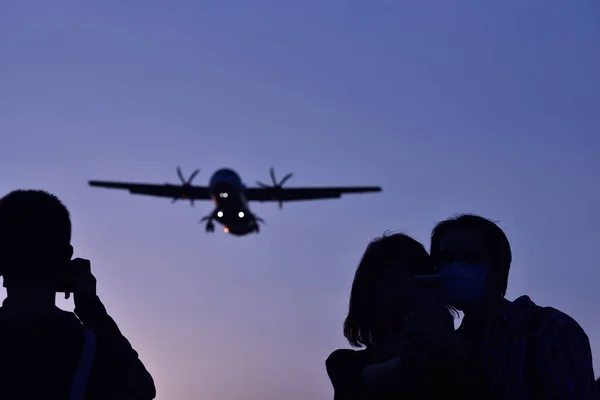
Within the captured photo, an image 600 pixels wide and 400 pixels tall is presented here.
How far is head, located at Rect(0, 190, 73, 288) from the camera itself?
3.30m

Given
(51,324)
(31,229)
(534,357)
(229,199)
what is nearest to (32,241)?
(31,229)

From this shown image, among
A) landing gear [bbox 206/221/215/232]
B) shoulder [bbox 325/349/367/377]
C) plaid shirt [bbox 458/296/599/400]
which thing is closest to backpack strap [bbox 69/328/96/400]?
shoulder [bbox 325/349/367/377]

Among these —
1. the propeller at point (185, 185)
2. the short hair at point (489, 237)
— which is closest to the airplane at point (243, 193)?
the propeller at point (185, 185)

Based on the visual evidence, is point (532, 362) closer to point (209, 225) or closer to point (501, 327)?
point (501, 327)

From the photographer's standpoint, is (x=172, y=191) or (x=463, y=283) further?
(x=172, y=191)

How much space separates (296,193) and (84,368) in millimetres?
52930

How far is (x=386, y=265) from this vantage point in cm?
388

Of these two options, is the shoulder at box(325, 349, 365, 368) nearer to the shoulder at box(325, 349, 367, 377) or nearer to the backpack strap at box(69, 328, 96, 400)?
the shoulder at box(325, 349, 367, 377)

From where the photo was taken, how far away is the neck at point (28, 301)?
3.30 m

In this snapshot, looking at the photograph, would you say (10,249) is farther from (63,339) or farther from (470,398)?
(470,398)

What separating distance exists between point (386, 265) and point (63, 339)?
1.64m

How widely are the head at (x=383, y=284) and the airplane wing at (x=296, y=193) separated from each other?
50.8m

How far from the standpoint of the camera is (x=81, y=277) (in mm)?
3396

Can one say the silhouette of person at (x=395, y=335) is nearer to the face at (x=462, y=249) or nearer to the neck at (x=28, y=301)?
the face at (x=462, y=249)
